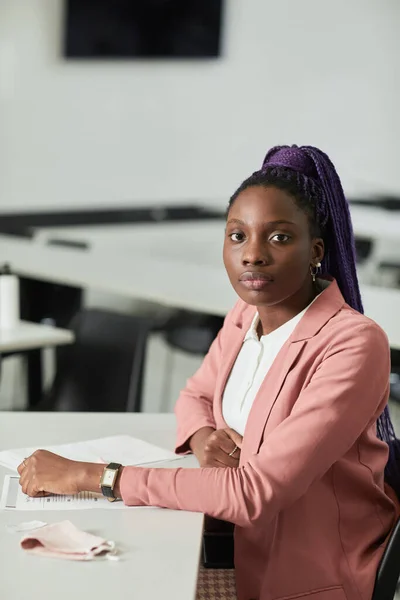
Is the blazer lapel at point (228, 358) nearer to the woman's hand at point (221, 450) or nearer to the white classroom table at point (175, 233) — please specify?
the woman's hand at point (221, 450)

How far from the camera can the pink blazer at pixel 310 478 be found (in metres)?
1.31

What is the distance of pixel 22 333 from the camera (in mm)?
3312

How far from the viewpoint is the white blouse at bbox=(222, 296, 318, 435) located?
5.08ft

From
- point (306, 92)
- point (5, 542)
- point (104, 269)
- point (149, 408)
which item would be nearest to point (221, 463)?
point (5, 542)

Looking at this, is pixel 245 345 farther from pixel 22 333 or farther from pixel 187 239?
pixel 187 239

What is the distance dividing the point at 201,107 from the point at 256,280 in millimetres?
5062

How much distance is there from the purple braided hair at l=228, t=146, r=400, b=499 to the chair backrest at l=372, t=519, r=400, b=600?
0.52ft

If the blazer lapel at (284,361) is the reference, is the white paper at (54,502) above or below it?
below

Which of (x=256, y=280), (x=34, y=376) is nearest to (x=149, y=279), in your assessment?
(x=34, y=376)

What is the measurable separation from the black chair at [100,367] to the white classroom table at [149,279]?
0.46m

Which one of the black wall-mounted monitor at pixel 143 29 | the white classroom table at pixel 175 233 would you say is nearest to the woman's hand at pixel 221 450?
the white classroom table at pixel 175 233

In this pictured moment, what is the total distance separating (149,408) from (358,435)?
3.60 m

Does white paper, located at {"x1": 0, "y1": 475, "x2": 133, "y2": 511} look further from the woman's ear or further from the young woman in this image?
the woman's ear

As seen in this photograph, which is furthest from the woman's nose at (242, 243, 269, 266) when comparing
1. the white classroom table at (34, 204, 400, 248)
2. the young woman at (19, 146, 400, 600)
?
the white classroom table at (34, 204, 400, 248)
